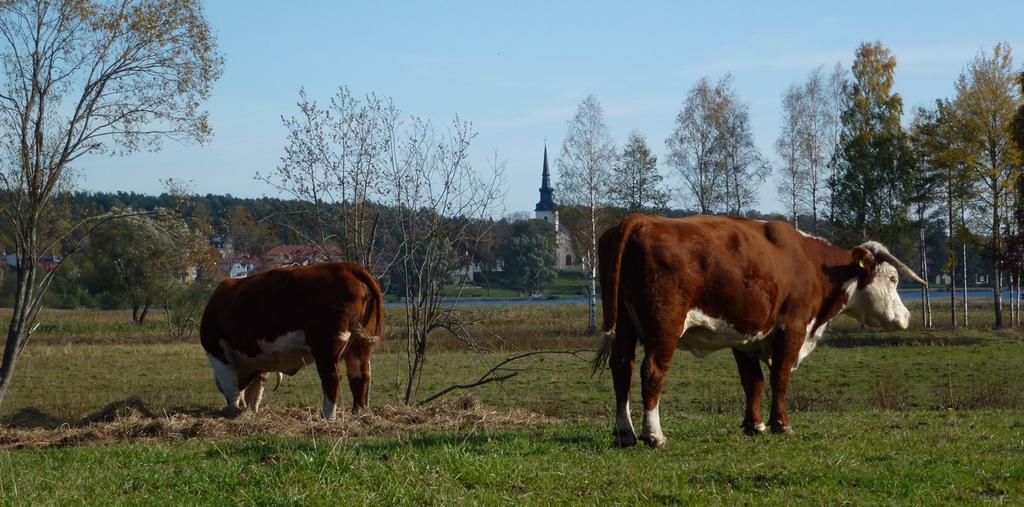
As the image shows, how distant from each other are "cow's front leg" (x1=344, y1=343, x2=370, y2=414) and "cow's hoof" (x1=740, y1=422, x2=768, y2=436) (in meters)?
5.86

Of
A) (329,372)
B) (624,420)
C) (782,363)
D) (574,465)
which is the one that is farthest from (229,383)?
(574,465)

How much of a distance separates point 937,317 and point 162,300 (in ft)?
130

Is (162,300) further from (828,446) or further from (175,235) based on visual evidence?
(828,446)

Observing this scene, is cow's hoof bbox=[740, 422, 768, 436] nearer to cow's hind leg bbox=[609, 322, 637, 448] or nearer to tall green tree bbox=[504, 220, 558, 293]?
cow's hind leg bbox=[609, 322, 637, 448]

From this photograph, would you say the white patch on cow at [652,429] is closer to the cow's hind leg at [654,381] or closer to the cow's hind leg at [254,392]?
the cow's hind leg at [654,381]

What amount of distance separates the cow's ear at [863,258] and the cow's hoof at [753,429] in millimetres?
2343

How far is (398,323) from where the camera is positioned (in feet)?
156

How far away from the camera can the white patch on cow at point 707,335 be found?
9461 mm

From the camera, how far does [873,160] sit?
1906 inches

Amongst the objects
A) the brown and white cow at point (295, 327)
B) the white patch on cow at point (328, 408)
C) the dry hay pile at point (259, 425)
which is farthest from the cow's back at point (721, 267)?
the white patch on cow at point (328, 408)

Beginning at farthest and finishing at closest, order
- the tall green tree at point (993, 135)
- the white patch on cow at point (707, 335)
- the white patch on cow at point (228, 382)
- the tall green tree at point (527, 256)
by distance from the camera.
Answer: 1. the tall green tree at point (527, 256)
2. the tall green tree at point (993, 135)
3. the white patch on cow at point (228, 382)
4. the white patch on cow at point (707, 335)

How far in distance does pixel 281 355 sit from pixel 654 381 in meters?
6.81

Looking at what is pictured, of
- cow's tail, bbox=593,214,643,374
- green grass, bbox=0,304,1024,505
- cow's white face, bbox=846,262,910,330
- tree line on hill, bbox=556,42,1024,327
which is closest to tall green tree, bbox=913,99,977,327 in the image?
tree line on hill, bbox=556,42,1024,327

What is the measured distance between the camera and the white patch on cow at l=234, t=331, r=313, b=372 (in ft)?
45.9
